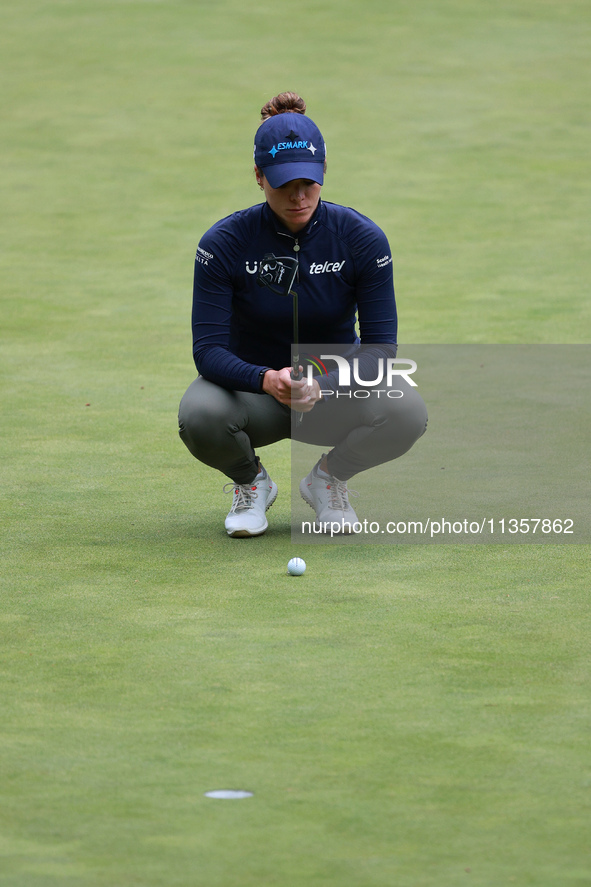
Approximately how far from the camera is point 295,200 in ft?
12.2

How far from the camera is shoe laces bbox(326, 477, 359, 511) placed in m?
4.13

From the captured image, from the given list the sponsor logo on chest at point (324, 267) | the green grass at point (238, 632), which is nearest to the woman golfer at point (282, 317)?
the sponsor logo on chest at point (324, 267)

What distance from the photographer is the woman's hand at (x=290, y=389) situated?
12.1 feet

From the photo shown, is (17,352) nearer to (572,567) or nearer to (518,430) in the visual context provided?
(518,430)

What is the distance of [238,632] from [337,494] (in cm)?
111

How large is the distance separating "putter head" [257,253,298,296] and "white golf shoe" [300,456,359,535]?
0.68 metres

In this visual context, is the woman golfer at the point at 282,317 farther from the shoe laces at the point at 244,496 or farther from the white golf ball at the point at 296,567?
the white golf ball at the point at 296,567

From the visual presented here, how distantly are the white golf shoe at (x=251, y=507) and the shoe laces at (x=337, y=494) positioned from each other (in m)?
0.20

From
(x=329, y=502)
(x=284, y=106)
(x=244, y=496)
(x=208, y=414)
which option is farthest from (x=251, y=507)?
(x=284, y=106)

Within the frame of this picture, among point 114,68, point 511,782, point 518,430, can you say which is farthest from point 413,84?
point 511,782

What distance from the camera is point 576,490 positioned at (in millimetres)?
4383

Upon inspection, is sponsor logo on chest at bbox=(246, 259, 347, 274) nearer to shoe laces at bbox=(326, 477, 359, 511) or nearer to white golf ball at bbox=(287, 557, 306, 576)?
shoe laces at bbox=(326, 477, 359, 511)

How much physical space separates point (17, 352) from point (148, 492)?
252 centimetres

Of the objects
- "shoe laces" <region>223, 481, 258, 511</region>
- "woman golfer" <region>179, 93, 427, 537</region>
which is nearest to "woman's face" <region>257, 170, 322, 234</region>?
"woman golfer" <region>179, 93, 427, 537</region>
